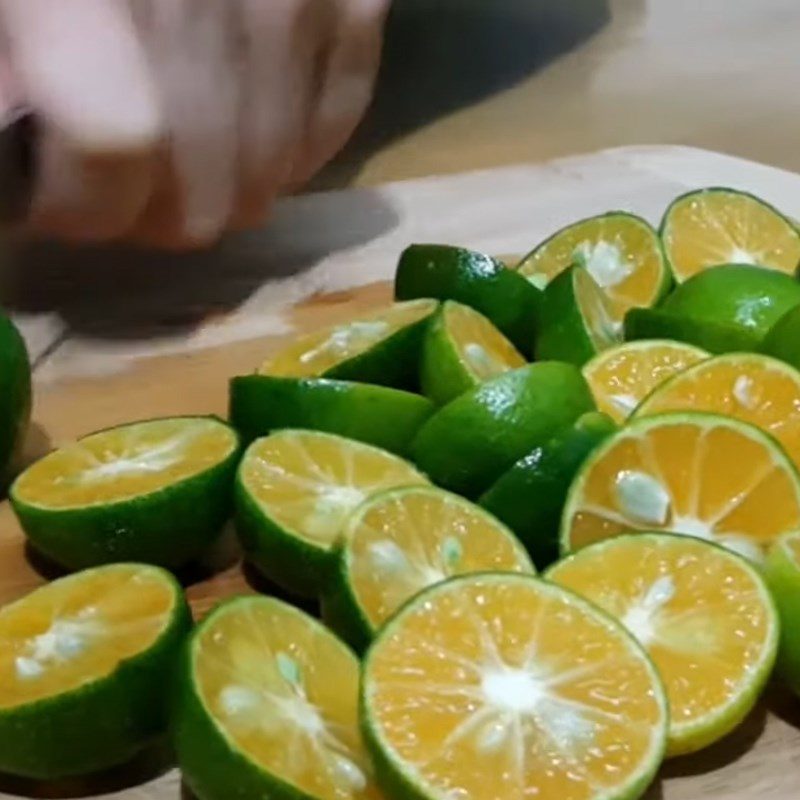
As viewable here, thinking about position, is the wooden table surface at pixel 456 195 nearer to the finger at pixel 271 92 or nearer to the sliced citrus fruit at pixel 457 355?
the finger at pixel 271 92

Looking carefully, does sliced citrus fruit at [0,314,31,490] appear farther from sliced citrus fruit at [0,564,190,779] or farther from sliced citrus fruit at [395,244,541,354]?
→ sliced citrus fruit at [395,244,541,354]

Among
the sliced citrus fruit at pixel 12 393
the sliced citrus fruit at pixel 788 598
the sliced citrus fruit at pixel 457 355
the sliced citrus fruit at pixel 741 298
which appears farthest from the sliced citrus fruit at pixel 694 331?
the sliced citrus fruit at pixel 12 393

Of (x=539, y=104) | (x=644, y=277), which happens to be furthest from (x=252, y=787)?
(x=539, y=104)

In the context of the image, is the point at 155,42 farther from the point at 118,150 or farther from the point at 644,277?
the point at 644,277

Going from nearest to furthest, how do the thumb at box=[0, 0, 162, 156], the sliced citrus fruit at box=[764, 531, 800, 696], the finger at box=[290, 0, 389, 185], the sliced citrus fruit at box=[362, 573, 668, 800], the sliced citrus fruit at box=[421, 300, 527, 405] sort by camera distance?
the sliced citrus fruit at box=[362, 573, 668, 800], the sliced citrus fruit at box=[764, 531, 800, 696], the sliced citrus fruit at box=[421, 300, 527, 405], the thumb at box=[0, 0, 162, 156], the finger at box=[290, 0, 389, 185]

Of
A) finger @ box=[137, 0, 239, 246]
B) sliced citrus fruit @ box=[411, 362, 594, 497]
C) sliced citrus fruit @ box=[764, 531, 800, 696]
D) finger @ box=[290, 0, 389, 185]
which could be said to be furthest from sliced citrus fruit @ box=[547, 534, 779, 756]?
finger @ box=[290, 0, 389, 185]

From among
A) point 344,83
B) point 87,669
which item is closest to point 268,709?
point 87,669
